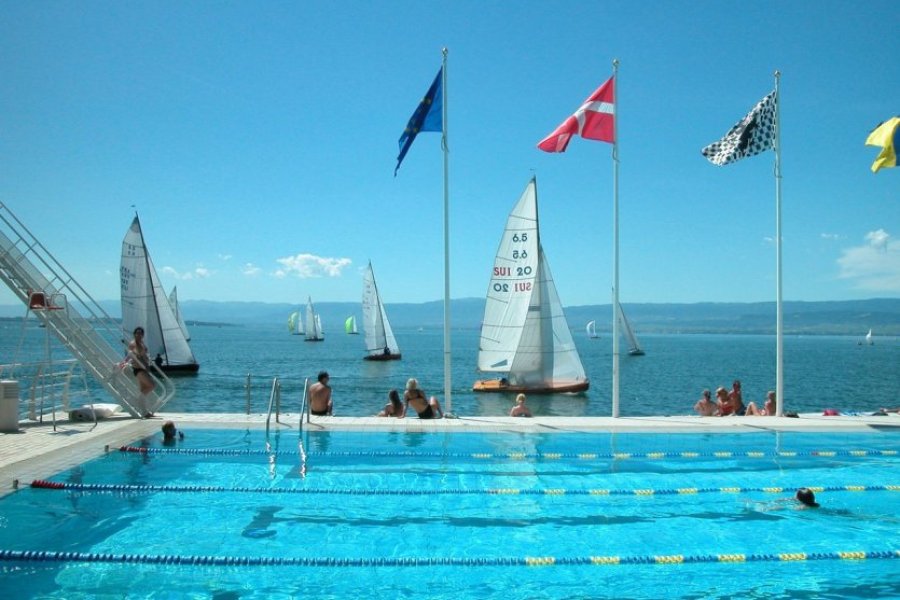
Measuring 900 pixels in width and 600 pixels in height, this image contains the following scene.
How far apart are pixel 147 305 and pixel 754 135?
45.3 m

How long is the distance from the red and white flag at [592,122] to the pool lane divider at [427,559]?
1071 cm

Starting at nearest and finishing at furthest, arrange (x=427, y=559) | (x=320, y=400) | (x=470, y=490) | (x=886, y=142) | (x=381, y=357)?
(x=427, y=559), (x=470, y=490), (x=886, y=142), (x=320, y=400), (x=381, y=357)

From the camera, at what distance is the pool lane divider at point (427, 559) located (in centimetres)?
810

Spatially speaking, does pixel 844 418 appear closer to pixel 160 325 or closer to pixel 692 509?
pixel 692 509

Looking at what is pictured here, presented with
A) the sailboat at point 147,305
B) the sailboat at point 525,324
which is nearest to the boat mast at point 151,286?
the sailboat at point 147,305

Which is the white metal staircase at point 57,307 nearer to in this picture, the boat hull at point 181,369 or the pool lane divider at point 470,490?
the pool lane divider at point 470,490

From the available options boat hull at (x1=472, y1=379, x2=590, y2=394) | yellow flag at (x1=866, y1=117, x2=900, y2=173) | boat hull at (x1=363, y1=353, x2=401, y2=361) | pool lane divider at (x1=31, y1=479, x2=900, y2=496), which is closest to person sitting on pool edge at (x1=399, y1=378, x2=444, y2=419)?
pool lane divider at (x1=31, y1=479, x2=900, y2=496)

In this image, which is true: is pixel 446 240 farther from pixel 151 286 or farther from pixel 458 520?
pixel 151 286

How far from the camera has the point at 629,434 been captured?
15641 mm

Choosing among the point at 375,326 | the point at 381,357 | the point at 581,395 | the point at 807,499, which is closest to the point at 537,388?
the point at 581,395

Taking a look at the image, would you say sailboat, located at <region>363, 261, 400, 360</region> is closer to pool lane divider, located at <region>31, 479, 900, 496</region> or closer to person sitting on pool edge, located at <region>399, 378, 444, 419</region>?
person sitting on pool edge, located at <region>399, 378, 444, 419</region>

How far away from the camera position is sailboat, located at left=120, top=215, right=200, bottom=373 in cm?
5069

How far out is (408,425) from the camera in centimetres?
1586

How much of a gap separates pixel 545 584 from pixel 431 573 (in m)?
1.27
